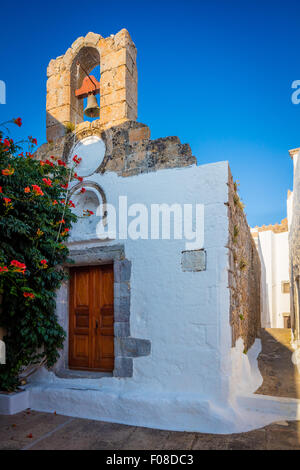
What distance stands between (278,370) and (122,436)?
2.55m

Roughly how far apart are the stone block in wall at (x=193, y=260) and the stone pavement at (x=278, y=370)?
60.0 inches

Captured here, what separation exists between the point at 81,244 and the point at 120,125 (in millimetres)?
1702

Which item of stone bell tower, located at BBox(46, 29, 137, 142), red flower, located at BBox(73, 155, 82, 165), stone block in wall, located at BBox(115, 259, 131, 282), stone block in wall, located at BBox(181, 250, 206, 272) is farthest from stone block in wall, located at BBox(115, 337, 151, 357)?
stone bell tower, located at BBox(46, 29, 137, 142)

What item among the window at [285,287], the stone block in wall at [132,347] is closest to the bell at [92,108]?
the stone block in wall at [132,347]

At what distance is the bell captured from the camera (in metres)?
5.12

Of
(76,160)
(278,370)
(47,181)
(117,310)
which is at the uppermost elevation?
(76,160)

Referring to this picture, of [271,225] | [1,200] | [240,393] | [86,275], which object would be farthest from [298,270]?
[271,225]

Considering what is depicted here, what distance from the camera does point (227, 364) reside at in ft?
11.5

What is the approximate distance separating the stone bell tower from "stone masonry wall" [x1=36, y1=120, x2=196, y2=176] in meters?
0.11

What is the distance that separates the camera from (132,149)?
14.7 feet

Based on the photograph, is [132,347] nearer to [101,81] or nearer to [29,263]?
[29,263]

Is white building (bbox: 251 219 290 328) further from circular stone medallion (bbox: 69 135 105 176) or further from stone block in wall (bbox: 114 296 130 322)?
stone block in wall (bbox: 114 296 130 322)

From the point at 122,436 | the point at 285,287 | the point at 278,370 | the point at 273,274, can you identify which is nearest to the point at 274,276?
the point at 273,274

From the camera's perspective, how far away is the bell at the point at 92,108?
16.8 ft
